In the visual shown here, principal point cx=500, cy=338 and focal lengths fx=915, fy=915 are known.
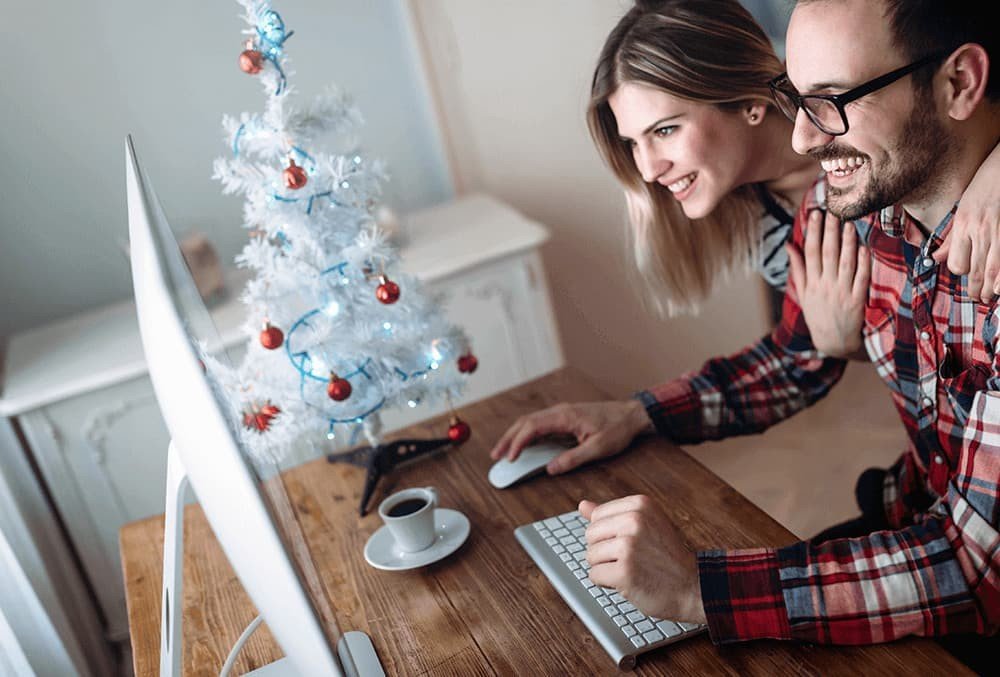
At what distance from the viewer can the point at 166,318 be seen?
660 millimetres

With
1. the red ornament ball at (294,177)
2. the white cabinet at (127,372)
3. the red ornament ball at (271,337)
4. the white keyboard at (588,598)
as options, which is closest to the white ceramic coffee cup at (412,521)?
the white keyboard at (588,598)

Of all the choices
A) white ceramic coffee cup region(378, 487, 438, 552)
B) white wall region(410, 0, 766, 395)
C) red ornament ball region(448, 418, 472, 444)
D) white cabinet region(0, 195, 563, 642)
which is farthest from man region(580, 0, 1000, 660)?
white wall region(410, 0, 766, 395)

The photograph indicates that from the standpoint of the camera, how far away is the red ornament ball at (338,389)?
56.3 inches

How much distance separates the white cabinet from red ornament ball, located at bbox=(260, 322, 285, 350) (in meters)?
0.75

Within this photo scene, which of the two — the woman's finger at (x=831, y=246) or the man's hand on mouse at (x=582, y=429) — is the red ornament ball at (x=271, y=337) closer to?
the man's hand on mouse at (x=582, y=429)

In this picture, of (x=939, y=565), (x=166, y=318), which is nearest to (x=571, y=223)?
(x=939, y=565)

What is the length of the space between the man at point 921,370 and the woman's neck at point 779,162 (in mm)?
356

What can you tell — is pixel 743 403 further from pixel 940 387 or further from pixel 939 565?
pixel 939 565

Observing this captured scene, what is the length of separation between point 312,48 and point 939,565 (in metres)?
2.17

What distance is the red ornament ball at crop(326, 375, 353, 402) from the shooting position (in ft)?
4.69

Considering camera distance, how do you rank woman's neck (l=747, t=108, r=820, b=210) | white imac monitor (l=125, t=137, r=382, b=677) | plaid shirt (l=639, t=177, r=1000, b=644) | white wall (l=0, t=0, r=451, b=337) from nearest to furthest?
white imac monitor (l=125, t=137, r=382, b=677) → plaid shirt (l=639, t=177, r=1000, b=644) → woman's neck (l=747, t=108, r=820, b=210) → white wall (l=0, t=0, r=451, b=337)

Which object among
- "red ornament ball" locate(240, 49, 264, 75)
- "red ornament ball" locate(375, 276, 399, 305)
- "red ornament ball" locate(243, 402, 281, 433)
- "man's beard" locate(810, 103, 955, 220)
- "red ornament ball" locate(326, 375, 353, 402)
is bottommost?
"red ornament ball" locate(243, 402, 281, 433)

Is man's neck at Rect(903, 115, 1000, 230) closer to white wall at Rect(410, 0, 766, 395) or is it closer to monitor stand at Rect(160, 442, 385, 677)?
monitor stand at Rect(160, 442, 385, 677)

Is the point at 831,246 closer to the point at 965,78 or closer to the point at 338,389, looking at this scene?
the point at 965,78
